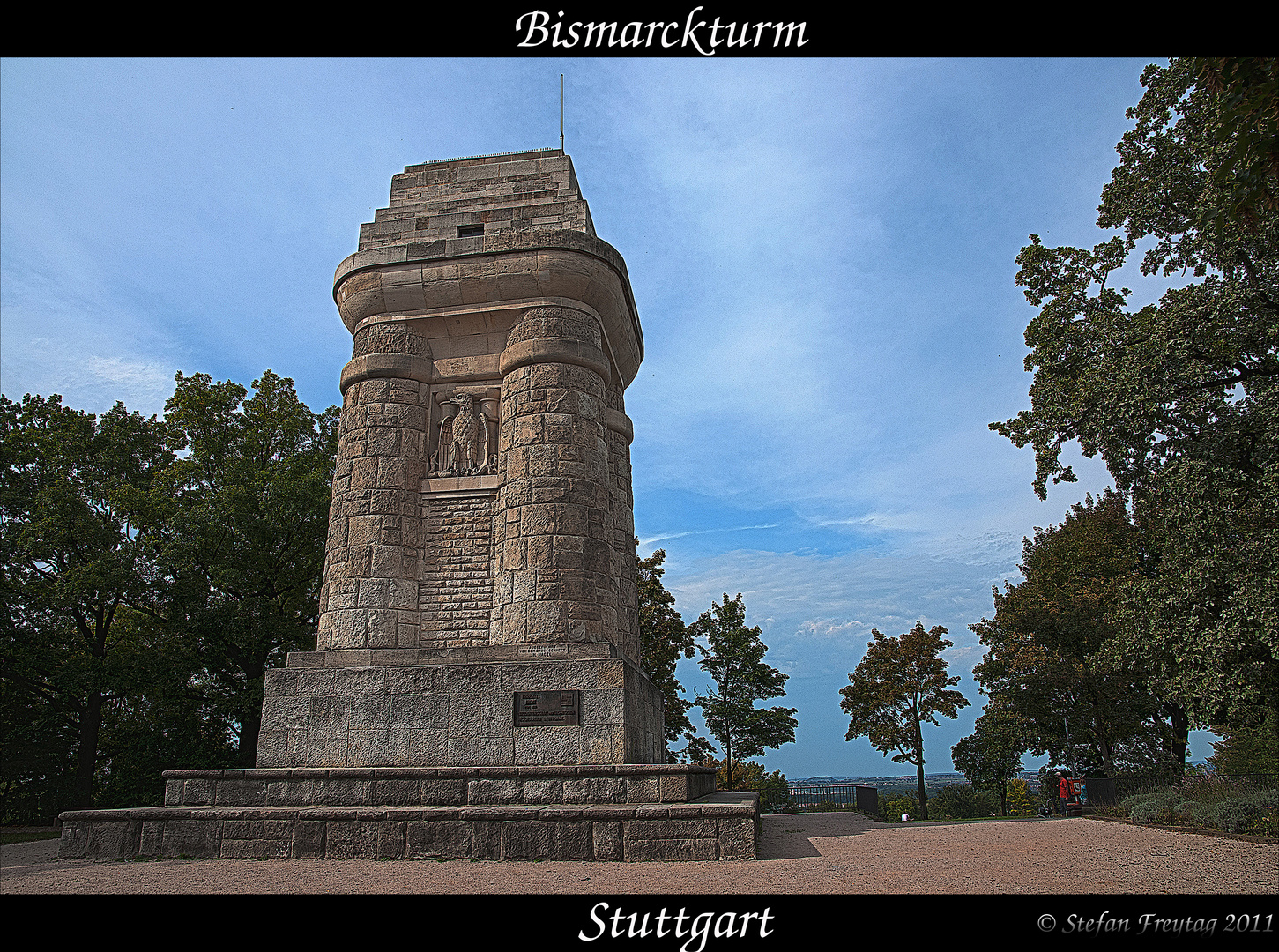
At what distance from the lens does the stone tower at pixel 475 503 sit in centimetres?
905

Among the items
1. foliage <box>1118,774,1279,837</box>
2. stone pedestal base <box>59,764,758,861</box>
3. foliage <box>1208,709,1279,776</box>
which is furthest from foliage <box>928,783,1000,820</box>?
stone pedestal base <box>59,764,758,861</box>

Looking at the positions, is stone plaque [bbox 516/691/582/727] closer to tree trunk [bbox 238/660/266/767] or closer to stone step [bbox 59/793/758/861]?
stone step [bbox 59/793/758/861]

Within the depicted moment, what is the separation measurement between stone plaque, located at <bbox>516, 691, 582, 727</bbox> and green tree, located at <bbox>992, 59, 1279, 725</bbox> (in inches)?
334

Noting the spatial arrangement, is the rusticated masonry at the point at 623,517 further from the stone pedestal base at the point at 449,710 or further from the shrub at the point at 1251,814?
the shrub at the point at 1251,814

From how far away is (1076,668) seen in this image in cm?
2138

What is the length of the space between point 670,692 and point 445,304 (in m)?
14.3

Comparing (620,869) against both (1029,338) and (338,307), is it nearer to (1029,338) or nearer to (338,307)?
(338,307)

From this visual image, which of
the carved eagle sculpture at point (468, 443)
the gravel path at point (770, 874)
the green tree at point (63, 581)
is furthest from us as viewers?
the green tree at point (63, 581)

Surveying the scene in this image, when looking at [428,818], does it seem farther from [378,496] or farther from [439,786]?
[378,496]

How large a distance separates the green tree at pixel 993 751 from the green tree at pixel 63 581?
2254cm

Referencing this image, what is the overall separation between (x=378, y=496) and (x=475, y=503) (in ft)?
4.17

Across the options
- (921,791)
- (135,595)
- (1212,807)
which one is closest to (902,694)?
(921,791)

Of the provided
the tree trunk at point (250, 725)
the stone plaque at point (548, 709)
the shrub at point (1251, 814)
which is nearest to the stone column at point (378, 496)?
the stone plaque at point (548, 709)
